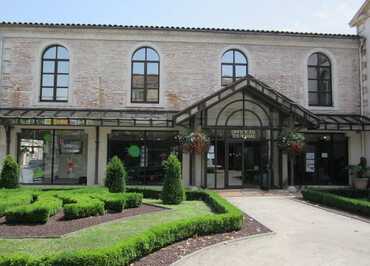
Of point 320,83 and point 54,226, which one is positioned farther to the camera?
point 320,83

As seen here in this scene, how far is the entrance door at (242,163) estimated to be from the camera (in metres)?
19.6

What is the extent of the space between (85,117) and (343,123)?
1216 centimetres

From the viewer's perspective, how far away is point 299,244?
876cm

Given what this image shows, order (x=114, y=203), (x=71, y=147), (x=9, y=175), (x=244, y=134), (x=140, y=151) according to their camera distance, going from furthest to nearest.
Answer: (x=140, y=151) → (x=71, y=147) → (x=244, y=134) → (x=9, y=175) → (x=114, y=203)

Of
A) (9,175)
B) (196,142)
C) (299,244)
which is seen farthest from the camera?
(196,142)

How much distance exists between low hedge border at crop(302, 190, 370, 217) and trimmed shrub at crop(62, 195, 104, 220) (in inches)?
301

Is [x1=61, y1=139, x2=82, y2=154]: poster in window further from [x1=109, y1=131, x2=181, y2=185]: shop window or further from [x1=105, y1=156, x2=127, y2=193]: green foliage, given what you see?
[x1=105, y1=156, x2=127, y2=193]: green foliage

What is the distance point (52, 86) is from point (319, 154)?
1394 cm

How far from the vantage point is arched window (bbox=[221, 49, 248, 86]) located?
69.7 ft

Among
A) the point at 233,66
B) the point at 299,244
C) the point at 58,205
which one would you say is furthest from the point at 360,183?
the point at 58,205

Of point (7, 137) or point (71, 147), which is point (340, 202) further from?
point (7, 137)

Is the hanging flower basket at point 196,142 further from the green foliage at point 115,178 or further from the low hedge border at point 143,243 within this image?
the low hedge border at point 143,243

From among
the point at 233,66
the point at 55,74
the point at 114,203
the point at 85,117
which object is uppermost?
the point at 233,66

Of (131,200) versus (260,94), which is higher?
(260,94)
